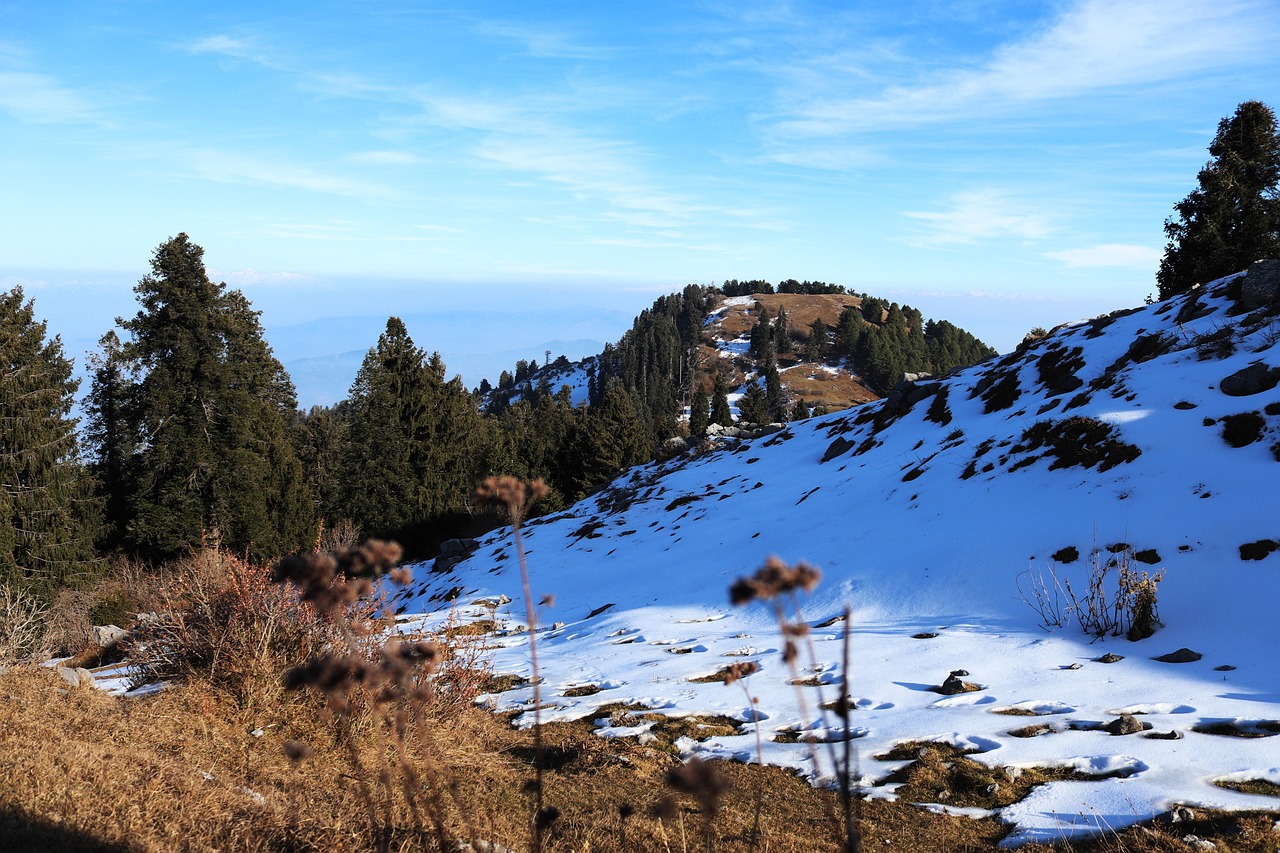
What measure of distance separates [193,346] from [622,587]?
2441cm

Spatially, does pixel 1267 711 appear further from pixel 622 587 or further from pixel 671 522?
pixel 671 522

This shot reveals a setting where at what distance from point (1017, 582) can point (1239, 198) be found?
30.9 meters

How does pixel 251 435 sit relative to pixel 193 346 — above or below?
below

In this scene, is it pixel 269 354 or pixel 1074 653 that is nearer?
pixel 1074 653

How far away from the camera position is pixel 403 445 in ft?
135

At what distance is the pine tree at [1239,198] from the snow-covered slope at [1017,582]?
49.2 ft

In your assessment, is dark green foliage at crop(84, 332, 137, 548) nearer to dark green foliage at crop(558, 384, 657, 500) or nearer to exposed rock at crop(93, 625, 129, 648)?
exposed rock at crop(93, 625, 129, 648)

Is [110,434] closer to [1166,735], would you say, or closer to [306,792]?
[306,792]

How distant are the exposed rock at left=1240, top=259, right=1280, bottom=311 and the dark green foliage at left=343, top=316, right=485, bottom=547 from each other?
36.9 metres

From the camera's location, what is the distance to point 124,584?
28.2 metres

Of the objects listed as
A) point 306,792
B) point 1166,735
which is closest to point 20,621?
point 306,792

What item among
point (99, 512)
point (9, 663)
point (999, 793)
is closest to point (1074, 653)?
point (999, 793)

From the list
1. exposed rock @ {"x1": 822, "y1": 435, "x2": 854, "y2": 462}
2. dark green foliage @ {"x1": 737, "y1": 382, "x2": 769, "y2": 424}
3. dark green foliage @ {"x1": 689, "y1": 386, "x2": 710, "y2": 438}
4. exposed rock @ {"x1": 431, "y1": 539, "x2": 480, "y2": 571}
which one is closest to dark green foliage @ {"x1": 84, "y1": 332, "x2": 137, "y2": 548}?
exposed rock @ {"x1": 431, "y1": 539, "x2": 480, "y2": 571}

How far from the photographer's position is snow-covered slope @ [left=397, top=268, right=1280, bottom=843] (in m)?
6.21
